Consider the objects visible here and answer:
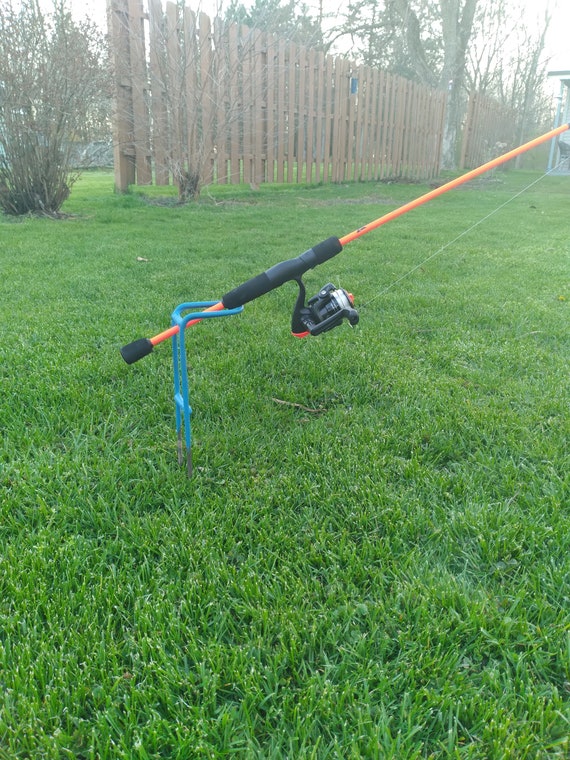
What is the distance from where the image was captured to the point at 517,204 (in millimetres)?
10273

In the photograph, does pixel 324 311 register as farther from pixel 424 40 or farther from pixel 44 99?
pixel 424 40

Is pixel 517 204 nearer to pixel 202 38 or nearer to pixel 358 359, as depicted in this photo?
pixel 202 38

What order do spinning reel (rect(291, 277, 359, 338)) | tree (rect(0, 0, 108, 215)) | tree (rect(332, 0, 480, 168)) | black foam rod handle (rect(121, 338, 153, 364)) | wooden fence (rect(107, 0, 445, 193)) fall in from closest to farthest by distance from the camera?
black foam rod handle (rect(121, 338, 153, 364)) → spinning reel (rect(291, 277, 359, 338)) → tree (rect(0, 0, 108, 215)) → wooden fence (rect(107, 0, 445, 193)) → tree (rect(332, 0, 480, 168))

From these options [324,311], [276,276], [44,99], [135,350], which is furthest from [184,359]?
[44,99]

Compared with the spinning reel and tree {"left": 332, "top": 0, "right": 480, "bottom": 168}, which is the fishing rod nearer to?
the spinning reel

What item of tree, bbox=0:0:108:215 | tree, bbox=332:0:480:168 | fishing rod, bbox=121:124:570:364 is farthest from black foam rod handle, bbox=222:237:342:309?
tree, bbox=332:0:480:168

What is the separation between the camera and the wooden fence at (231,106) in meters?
7.95

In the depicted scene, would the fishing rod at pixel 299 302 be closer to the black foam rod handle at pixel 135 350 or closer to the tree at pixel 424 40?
the black foam rod handle at pixel 135 350

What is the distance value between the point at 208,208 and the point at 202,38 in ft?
7.62

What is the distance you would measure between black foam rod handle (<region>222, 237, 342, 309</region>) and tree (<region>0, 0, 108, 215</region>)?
5830 millimetres

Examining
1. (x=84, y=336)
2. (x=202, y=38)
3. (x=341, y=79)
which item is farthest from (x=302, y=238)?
(x=341, y=79)

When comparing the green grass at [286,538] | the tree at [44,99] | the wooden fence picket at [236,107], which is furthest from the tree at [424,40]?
the green grass at [286,538]

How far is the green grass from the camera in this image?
3.96 ft

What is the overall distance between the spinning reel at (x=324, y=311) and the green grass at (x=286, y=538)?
17.0 inches
